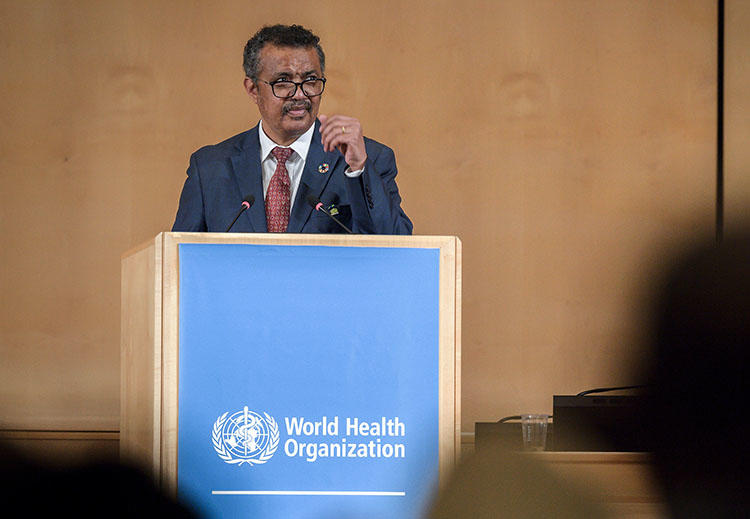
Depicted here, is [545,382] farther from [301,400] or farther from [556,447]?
[301,400]

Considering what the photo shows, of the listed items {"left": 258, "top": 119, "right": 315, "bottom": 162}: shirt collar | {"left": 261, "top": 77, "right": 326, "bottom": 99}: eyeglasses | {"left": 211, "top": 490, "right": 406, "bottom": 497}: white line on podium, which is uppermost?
{"left": 261, "top": 77, "right": 326, "bottom": 99}: eyeglasses

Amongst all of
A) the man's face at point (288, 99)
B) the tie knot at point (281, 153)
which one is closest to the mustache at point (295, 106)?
the man's face at point (288, 99)

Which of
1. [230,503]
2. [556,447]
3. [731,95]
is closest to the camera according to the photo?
[230,503]

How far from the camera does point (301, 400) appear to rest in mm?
1778

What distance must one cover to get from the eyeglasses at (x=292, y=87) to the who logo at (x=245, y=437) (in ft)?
4.04

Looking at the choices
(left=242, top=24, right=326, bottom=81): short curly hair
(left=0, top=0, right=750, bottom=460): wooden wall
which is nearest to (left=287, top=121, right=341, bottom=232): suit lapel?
(left=242, top=24, right=326, bottom=81): short curly hair

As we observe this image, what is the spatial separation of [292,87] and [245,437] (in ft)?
4.28

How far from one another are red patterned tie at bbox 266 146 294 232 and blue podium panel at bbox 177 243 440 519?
0.74 m

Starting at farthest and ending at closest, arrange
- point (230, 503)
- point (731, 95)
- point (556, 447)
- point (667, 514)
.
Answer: point (731, 95) < point (556, 447) < point (230, 503) < point (667, 514)

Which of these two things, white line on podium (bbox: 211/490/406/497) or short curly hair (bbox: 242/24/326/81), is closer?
white line on podium (bbox: 211/490/406/497)

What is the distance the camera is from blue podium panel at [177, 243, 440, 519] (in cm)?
176

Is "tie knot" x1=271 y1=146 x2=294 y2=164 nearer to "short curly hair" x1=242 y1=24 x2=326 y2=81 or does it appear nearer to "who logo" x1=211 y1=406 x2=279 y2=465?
"short curly hair" x1=242 y1=24 x2=326 y2=81

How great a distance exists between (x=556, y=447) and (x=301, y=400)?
125 cm

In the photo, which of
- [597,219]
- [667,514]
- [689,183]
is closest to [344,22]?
[597,219]
